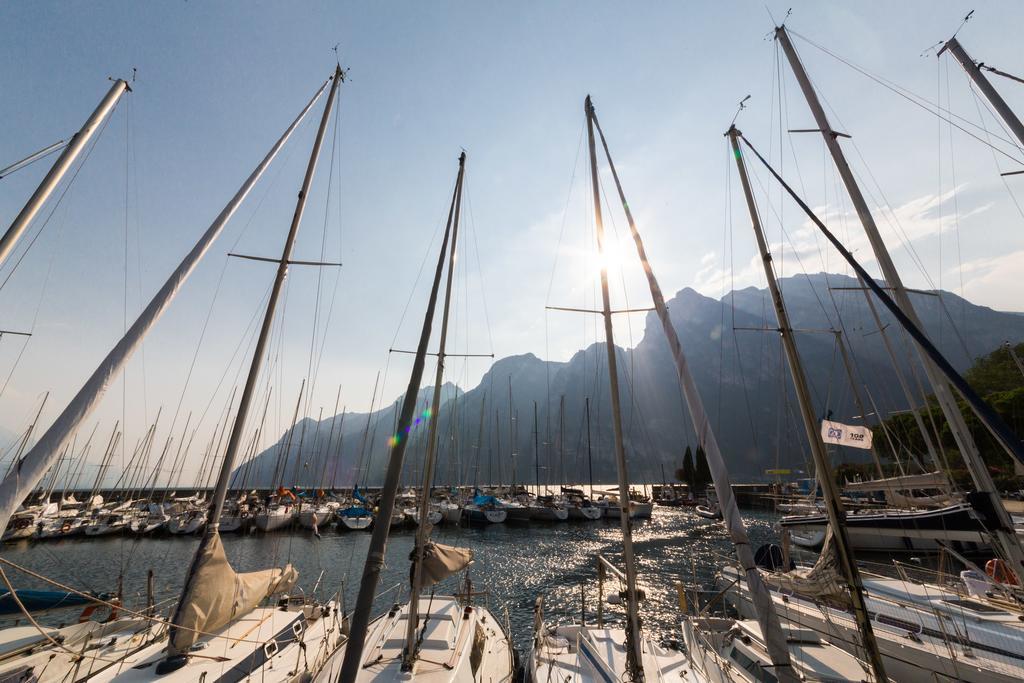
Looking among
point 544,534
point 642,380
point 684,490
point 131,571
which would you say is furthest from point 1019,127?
point 642,380

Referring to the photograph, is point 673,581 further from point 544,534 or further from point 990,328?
point 990,328

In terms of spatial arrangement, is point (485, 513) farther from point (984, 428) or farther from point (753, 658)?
point (984, 428)

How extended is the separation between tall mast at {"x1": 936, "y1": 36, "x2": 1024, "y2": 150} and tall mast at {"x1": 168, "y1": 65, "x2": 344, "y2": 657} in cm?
1618

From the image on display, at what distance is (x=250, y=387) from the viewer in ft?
28.5

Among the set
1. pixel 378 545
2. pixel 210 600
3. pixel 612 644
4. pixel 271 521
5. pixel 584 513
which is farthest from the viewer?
pixel 584 513

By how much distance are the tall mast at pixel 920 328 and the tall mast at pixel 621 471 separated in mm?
5452

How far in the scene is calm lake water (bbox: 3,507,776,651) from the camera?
2188cm

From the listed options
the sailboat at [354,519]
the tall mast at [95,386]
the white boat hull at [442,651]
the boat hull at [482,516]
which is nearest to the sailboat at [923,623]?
the white boat hull at [442,651]

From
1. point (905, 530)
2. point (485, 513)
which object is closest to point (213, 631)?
point (905, 530)

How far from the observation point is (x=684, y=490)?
285ft

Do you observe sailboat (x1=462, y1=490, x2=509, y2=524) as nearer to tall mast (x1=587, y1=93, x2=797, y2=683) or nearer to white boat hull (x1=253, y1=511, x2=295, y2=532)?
white boat hull (x1=253, y1=511, x2=295, y2=532)

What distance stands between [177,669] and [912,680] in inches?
678

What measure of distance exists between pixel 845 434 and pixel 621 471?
419 inches

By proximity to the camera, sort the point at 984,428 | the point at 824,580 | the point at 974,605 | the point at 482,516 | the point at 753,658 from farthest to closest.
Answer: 1. the point at 482,516
2. the point at 984,428
3. the point at 974,605
4. the point at 753,658
5. the point at 824,580
